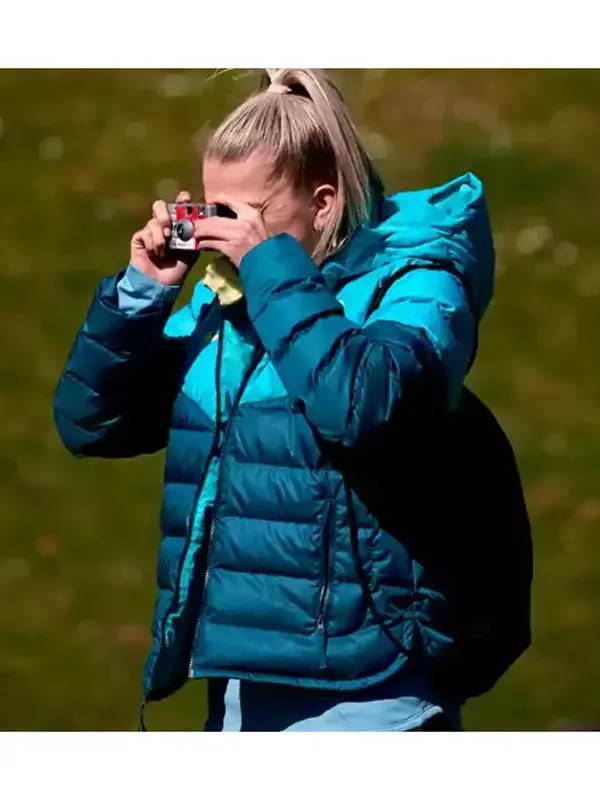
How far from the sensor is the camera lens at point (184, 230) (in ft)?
6.98

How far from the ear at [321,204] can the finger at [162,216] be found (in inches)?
9.7

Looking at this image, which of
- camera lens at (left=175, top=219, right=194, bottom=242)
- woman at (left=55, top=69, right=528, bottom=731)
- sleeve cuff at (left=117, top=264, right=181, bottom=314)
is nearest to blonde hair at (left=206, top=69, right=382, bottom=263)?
woman at (left=55, top=69, right=528, bottom=731)

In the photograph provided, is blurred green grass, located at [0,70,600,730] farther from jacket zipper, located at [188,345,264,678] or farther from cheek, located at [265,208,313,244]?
jacket zipper, located at [188,345,264,678]

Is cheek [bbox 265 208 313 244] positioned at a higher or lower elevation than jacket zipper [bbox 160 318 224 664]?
higher

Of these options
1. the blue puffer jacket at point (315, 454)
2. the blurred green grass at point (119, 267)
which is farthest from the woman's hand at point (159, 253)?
the blurred green grass at point (119, 267)

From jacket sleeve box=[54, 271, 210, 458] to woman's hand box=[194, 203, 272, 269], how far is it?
0.17m

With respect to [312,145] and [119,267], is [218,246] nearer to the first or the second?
[312,145]

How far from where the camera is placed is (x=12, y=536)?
3133 millimetres

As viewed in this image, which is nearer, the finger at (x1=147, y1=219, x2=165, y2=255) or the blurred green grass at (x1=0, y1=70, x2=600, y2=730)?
the finger at (x1=147, y1=219, x2=165, y2=255)

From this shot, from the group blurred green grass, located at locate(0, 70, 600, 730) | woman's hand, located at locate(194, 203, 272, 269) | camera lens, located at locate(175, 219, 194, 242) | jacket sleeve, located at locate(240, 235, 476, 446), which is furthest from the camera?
blurred green grass, located at locate(0, 70, 600, 730)

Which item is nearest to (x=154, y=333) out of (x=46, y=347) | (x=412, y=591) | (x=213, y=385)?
(x=213, y=385)

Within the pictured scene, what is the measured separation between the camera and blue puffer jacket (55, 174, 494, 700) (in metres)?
1.89

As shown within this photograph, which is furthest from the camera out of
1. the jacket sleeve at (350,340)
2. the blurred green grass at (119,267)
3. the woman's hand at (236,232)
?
the blurred green grass at (119,267)

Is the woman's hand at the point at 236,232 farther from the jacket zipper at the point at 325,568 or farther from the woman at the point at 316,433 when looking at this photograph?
the jacket zipper at the point at 325,568
